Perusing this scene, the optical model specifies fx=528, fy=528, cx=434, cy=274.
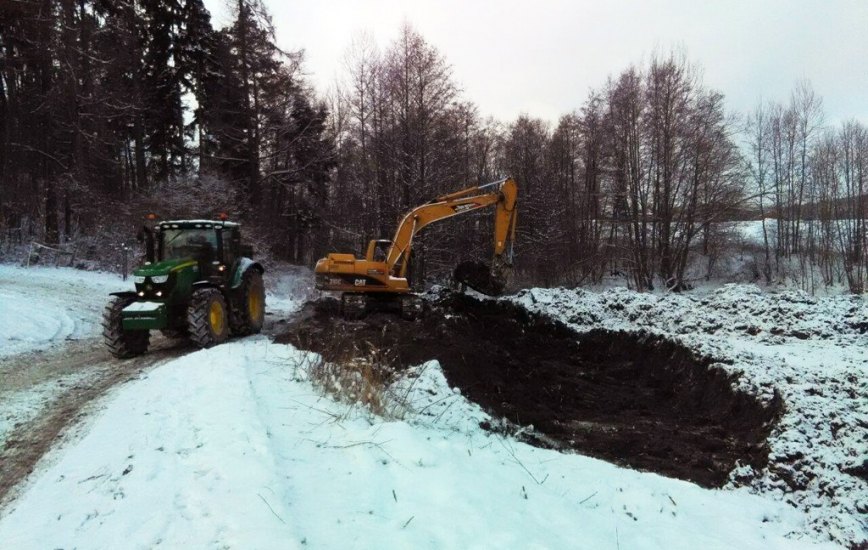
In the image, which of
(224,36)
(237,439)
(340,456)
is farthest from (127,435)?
(224,36)

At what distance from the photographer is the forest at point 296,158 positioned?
2169 cm

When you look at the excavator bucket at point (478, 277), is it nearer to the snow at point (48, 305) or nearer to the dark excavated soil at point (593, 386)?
the dark excavated soil at point (593, 386)

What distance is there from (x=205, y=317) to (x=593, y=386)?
6.79 meters

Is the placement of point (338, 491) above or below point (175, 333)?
below

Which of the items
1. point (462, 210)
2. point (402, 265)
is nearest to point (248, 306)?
point (402, 265)

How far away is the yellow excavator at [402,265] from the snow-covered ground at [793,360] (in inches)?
75.5

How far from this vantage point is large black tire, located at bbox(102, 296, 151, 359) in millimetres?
9055

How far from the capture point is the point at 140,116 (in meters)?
24.5

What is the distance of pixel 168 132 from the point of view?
86.5 ft

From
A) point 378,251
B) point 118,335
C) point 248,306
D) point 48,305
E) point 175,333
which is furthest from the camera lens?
point 378,251

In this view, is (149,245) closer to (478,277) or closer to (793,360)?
(478,277)

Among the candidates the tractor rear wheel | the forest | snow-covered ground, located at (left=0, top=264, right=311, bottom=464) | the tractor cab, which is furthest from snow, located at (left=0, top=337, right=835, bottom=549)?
the forest

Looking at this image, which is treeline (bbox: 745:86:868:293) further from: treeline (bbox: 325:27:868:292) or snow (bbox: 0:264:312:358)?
snow (bbox: 0:264:312:358)

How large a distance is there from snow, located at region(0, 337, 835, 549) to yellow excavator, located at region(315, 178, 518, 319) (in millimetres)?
7087
